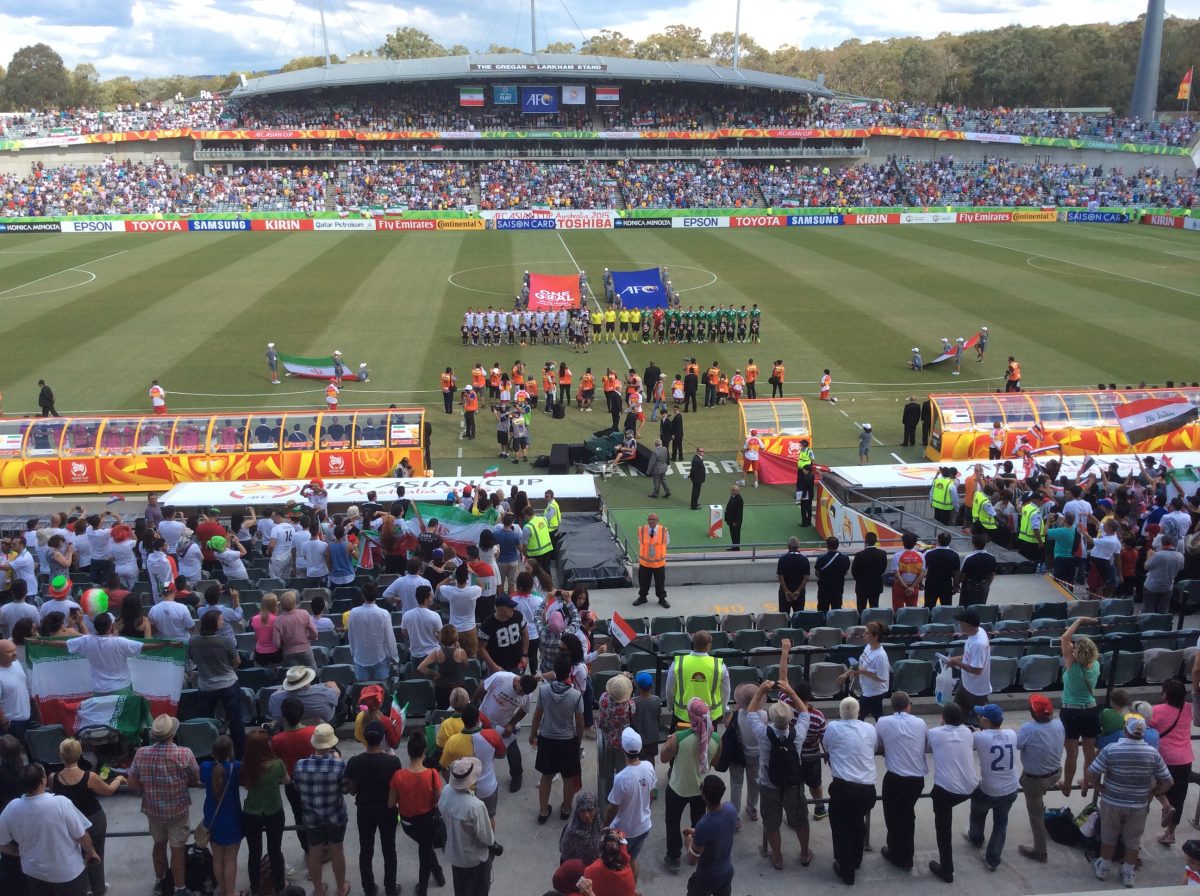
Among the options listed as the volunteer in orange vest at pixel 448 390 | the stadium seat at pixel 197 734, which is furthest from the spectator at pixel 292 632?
the volunteer in orange vest at pixel 448 390

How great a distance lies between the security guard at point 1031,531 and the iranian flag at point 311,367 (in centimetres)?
2124

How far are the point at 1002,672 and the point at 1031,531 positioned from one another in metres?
5.80

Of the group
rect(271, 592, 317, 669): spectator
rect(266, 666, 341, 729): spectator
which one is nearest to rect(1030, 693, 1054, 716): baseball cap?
rect(266, 666, 341, 729): spectator

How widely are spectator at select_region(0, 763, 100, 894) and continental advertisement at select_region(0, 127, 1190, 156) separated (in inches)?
3270

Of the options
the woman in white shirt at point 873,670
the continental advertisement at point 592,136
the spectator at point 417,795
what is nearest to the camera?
the spectator at point 417,795

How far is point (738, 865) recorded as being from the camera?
8469mm

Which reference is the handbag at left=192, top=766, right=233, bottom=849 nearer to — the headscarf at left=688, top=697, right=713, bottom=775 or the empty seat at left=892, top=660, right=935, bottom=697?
the headscarf at left=688, top=697, right=713, bottom=775

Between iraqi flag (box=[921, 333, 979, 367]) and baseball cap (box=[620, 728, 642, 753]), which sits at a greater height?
baseball cap (box=[620, 728, 642, 753])

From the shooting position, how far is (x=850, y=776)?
802 cm

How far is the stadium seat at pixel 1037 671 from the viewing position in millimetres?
10883

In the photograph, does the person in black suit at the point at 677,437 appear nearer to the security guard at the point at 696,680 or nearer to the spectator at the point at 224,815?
the security guard at the point at 696,680

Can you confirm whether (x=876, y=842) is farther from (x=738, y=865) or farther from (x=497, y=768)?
(x=497, y=768)

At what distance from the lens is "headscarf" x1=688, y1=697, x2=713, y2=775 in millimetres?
8008

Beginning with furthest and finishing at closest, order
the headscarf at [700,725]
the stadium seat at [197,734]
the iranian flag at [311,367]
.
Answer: the iranian flag at [311,367] < the stadium seat at [197,734] < the headscarf at [700,725]
